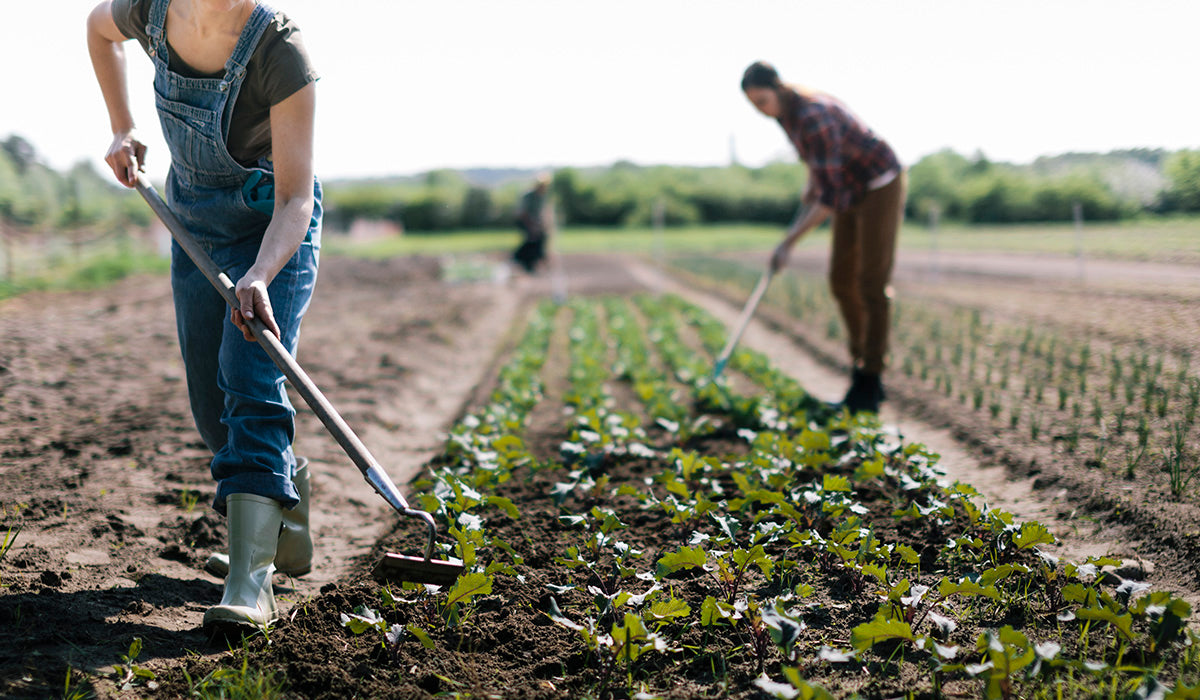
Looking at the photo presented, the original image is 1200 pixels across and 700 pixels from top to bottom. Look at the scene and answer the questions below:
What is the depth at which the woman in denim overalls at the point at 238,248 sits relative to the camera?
2.34m

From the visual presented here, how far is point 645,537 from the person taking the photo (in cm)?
320

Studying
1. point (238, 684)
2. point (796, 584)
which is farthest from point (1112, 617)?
point (238, 684)

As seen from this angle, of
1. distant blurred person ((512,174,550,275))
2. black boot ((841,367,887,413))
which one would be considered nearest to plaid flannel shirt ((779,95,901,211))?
black boot ((841,367,887,413))

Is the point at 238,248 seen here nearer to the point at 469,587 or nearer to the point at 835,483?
the point at 469,587

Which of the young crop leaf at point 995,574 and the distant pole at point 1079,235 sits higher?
the distant pole at point 1079,235

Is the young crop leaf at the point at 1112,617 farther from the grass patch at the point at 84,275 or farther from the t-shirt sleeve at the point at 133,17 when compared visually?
the grass patch at the point at 84,275

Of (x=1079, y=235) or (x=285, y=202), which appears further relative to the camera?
(x=1079, y=235)

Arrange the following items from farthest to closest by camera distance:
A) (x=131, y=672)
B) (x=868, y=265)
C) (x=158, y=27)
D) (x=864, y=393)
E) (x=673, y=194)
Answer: (x=673, y=194)
(x=864, y=393)
(x=868, y=265)
(x=158, y=27)
(x=131, y=672)

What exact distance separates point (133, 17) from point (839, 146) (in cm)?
373

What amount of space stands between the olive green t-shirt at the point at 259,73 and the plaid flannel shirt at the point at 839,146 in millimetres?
3345

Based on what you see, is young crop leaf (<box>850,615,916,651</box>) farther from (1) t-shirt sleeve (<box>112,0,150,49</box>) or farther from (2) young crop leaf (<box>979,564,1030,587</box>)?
(1) t-shirt sleeve (<box>112,0,150,49</box>)

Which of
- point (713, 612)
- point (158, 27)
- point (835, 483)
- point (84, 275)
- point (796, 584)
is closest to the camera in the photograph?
point (713, 612)

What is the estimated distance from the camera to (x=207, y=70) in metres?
2.42

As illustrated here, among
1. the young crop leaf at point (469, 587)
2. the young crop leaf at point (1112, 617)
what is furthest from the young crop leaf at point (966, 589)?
the young crop leaf at point (469, 587)
